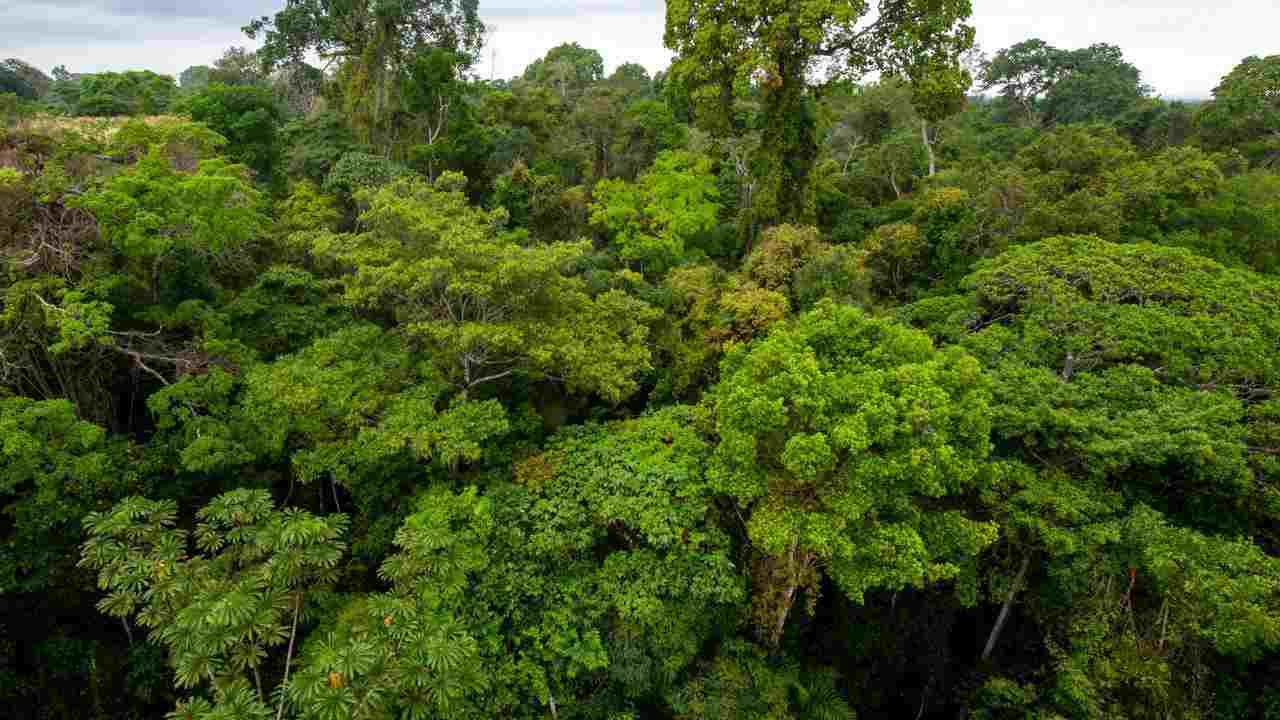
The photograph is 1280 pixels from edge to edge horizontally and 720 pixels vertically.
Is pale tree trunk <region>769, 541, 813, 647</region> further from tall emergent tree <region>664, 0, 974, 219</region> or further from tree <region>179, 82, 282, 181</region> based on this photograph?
tree <region>179, 82, 282, 181</region>

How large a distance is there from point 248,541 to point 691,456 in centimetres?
645

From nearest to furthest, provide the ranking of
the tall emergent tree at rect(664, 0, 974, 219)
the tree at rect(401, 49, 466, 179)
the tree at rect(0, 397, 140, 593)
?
the tree at rect(0, 397, 140, 593) → the tall emergent tree at rect(664, 0, 974, 219) → the tree at rect(401, 49, 466, 179)

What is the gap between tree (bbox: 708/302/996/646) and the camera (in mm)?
8102

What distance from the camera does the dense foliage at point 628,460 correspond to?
8.09 metres

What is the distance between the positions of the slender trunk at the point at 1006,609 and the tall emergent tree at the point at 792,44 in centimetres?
1166

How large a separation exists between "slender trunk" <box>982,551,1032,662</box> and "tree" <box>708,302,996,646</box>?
2076mm

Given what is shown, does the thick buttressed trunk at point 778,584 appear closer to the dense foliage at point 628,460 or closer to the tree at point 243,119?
the dense foliage at point 628,460

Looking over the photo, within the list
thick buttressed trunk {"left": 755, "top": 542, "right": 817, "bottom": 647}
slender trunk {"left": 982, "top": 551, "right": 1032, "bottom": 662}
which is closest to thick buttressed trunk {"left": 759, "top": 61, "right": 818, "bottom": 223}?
slender trunk {"left": 982, "top": 551, "right": 1032, "bottom": 662}

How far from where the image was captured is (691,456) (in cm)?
1006

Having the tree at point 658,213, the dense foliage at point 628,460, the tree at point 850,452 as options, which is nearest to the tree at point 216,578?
the dense foliage at point 628,460

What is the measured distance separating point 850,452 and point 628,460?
146 inches

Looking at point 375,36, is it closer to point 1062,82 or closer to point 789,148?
point 789,148

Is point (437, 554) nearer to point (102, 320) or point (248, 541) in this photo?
point (248, 541)

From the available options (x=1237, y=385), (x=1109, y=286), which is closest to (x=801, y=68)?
(x=1109, y=286)
